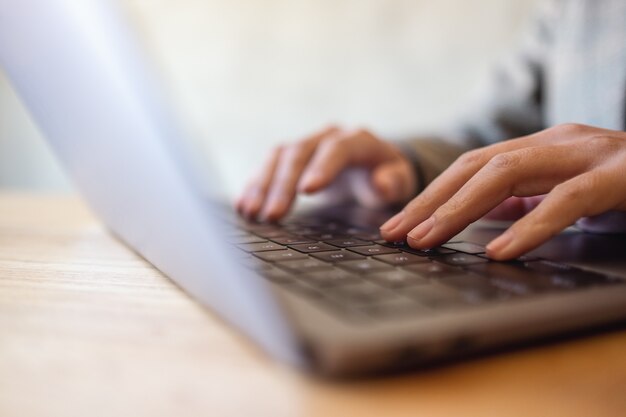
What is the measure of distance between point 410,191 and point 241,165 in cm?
107

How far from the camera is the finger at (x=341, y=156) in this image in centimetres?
71

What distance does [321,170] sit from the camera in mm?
717

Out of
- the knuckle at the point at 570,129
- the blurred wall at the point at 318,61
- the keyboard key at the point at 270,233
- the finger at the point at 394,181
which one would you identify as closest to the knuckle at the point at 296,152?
the finger at the point at 394,181

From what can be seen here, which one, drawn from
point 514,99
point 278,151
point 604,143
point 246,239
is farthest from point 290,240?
point 514,99

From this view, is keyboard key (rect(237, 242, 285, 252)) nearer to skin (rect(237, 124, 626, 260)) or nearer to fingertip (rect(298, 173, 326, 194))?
skin (rect(237, 124, 626, 260))

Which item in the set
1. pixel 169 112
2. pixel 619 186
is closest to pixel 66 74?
pixel 169 112

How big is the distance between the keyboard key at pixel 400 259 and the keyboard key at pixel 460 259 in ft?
0.04

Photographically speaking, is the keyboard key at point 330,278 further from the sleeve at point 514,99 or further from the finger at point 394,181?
the sleeve at point 514,99

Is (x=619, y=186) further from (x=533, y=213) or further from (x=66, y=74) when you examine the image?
(x=66, y=74)

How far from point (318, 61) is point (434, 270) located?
1.46 m

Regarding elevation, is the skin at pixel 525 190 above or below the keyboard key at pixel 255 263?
above

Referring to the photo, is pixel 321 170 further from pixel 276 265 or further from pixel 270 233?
pixel 276 265

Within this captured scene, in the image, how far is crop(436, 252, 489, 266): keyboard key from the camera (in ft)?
1.06

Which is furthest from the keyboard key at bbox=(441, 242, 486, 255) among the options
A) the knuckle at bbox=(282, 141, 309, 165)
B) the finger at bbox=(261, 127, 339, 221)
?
the knuckle at bbox=(282, 141, 309, 165)
